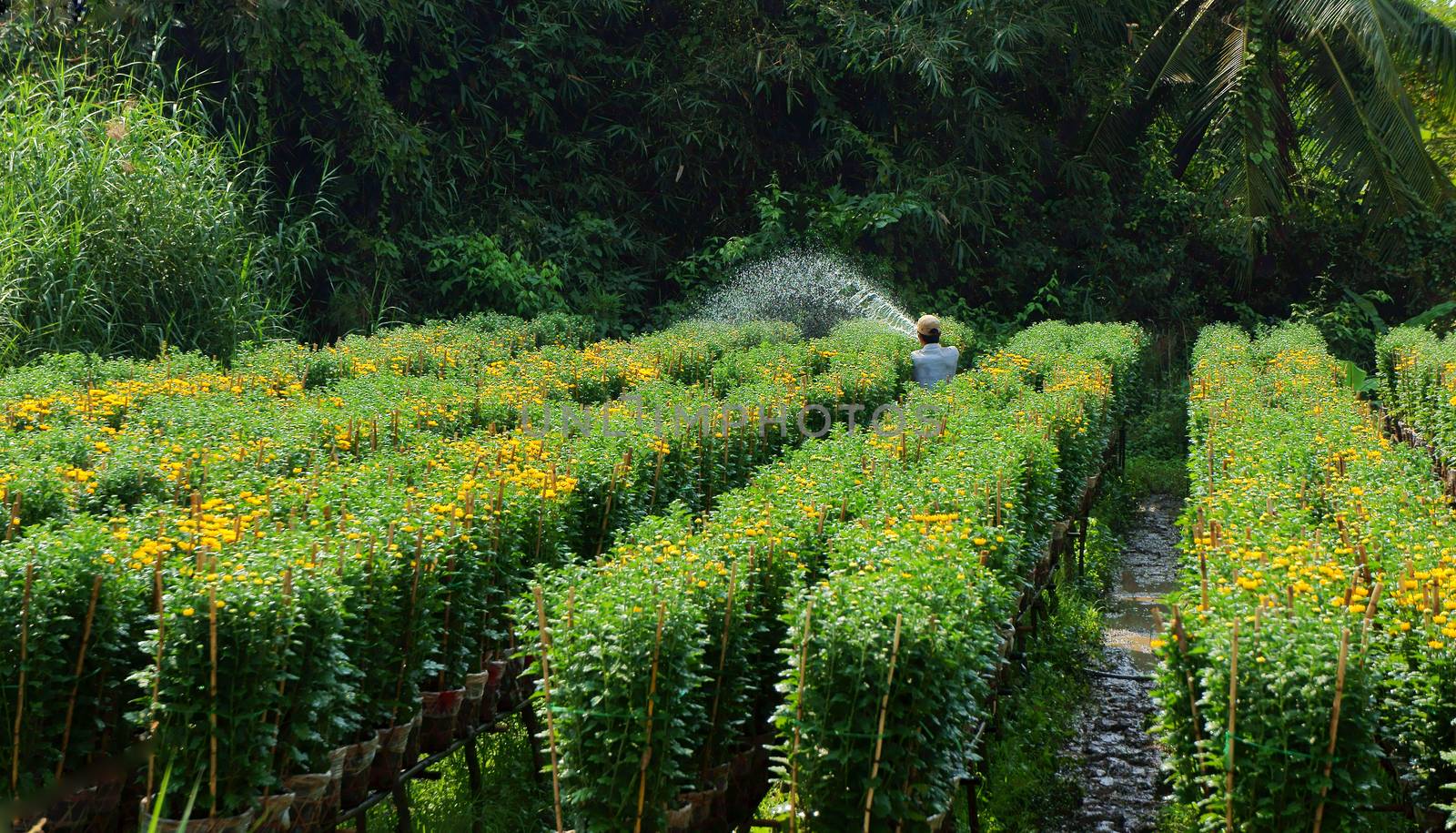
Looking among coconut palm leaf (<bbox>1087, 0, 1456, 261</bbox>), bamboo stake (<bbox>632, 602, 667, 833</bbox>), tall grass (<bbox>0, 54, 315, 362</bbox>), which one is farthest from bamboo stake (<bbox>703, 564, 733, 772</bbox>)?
coconut palm leaf (<bbox>1087, 0, 1456, 261</bbox>)

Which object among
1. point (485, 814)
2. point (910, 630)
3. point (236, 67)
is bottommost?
point (485, 814)

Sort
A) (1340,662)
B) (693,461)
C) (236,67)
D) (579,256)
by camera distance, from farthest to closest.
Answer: (579,256) → (236,67) → (693,461) → (1340,662)

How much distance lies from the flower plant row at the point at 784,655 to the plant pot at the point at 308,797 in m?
0.83

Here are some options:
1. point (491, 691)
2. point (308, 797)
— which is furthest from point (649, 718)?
point (491, 691)

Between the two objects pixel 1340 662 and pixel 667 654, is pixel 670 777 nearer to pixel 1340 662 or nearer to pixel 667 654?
pixel 667 654

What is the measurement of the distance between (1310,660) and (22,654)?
413 cm

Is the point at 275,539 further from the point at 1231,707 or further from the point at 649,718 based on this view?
the point at 1231,707

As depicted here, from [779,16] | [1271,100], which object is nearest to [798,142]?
[779,16]

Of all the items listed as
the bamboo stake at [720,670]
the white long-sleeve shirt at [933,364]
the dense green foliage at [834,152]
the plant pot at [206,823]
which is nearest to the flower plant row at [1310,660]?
the bamboo stake at [720,670]

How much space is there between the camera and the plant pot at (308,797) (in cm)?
446

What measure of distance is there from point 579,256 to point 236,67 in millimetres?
5560

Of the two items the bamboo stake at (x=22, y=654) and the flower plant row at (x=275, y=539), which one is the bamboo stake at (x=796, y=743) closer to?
the flower plant row at (x=275, y=539)

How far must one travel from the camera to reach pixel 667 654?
4.33 metres

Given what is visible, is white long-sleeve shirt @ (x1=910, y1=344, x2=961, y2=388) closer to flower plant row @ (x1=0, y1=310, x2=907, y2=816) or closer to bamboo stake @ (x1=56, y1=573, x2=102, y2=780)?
flower plant row @ (x1=0, y1=310, x2=907, y2=816)
